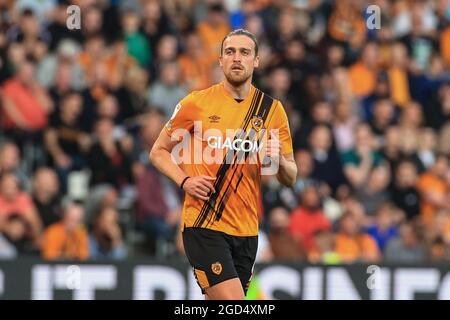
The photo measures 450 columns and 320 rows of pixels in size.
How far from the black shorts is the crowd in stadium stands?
478 cm

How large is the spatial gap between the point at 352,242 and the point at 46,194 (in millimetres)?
3738

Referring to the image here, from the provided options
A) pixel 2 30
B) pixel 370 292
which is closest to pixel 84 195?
pixel 2 30

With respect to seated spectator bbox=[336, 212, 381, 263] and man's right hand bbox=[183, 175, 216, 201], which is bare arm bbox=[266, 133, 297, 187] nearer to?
man's right hand bbox=[183, 175, 216, 201]

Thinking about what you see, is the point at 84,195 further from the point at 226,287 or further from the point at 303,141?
the point at 226,287

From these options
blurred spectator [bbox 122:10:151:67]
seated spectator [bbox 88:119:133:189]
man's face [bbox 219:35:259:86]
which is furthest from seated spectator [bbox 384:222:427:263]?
man's face [bbox 219:35:259:86]

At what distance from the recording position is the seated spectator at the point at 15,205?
45.3 ft

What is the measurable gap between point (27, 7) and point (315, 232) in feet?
15.5

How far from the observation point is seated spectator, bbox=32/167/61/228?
1406cm

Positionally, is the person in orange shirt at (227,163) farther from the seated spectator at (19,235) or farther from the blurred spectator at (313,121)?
the blurred spectator at (313,121)

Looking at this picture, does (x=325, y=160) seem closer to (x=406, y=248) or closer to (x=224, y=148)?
(x=406, y=248)

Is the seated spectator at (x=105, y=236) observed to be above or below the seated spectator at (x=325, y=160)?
below

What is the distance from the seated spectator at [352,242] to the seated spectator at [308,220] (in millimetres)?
198

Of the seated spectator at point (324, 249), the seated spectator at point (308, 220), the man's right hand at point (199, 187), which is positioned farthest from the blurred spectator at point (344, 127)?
the man's right hand at point (199, 187)

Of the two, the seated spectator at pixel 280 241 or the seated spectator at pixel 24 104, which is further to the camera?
the seated spectator at pixel 24 104
